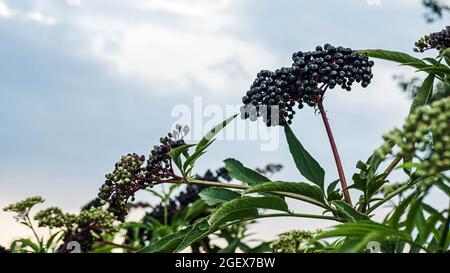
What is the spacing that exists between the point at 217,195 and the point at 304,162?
324 millimetres

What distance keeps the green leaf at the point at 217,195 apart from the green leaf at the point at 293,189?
29 cm

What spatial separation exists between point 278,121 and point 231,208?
17.6 inches

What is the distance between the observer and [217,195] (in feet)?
7.33

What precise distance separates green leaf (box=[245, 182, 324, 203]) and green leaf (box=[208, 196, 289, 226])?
3 cm

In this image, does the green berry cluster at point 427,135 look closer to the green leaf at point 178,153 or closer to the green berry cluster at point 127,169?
the green leaf at point 178,153

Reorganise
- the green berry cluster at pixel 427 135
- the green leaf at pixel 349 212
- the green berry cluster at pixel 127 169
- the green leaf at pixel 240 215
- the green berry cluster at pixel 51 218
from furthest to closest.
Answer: the green berry cluster at pixel 51 218 < the green berry cluster at pixel 127 169 < the green leaf at pixel 240 215 < the green leaf at pixel 349 212 < the green berry cluster at pixel 427 135

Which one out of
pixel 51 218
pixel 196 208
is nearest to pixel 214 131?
pixel 51 218

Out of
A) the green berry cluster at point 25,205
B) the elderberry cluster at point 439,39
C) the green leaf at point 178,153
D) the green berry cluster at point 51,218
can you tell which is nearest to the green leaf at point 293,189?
the green leaf at point 178,153

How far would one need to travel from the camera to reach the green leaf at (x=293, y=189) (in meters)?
→ 1.86

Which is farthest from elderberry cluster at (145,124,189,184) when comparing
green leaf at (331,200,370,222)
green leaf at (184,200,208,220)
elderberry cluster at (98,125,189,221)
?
green leaf at (184,200,208,220)

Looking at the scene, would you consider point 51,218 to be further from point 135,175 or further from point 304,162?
point 304,162

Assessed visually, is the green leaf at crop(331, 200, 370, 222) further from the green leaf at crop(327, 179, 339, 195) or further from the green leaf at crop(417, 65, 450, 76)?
the green leaf at crop(417, 65, 450, 76)

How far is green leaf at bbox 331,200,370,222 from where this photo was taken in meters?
1.80

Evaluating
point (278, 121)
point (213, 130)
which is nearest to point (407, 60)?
point (278, 121)
